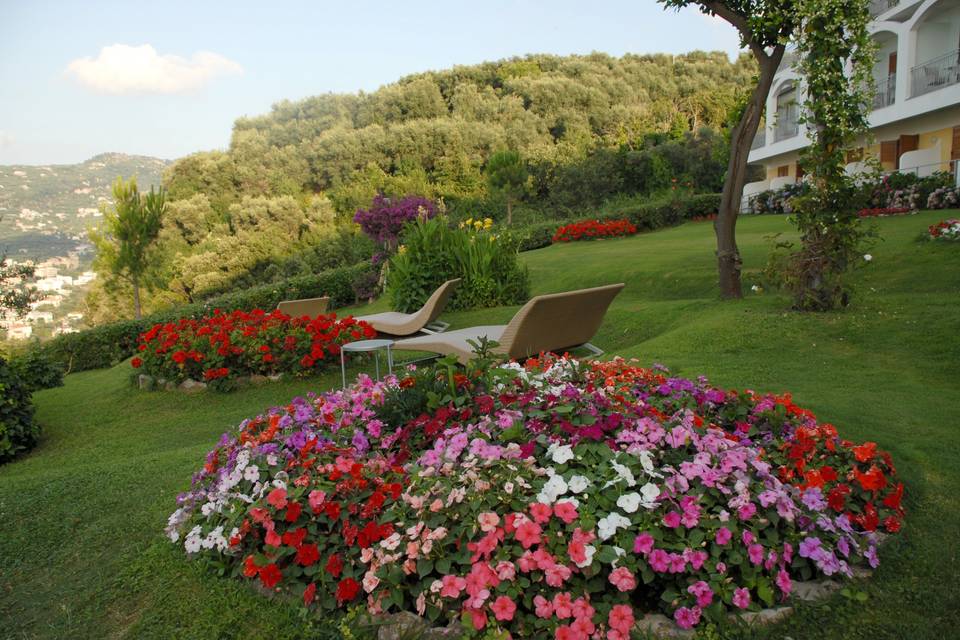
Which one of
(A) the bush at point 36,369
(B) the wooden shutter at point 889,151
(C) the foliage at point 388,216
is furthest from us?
(B) the wooden shutter at point 889,151

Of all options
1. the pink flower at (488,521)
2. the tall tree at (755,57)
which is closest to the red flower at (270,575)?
the pink flower at (488,521)

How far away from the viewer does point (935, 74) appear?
15.9m

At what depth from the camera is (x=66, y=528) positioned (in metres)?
2.79

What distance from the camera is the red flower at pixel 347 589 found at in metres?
1.88

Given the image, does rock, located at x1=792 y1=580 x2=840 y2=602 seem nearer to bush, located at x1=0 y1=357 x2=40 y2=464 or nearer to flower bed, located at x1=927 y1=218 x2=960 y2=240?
bush, located at x1=0 y1=357 x2=40 y2=464

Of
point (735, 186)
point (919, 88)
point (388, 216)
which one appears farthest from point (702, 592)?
point (919, 88)

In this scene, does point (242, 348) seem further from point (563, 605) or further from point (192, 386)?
point (563, 605)

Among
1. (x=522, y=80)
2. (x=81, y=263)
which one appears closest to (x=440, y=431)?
(x=522, y=80)

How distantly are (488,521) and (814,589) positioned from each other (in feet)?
3.32

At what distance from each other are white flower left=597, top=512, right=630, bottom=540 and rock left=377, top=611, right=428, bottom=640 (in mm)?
555

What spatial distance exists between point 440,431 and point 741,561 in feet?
3.60

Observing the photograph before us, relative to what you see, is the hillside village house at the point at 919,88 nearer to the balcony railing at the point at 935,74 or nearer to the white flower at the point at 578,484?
the balcony railing at the point at 935,74

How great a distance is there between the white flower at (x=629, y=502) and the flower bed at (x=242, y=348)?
4674mm

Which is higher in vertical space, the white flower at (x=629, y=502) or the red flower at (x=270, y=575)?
the white flower at (x=629, y=502)
